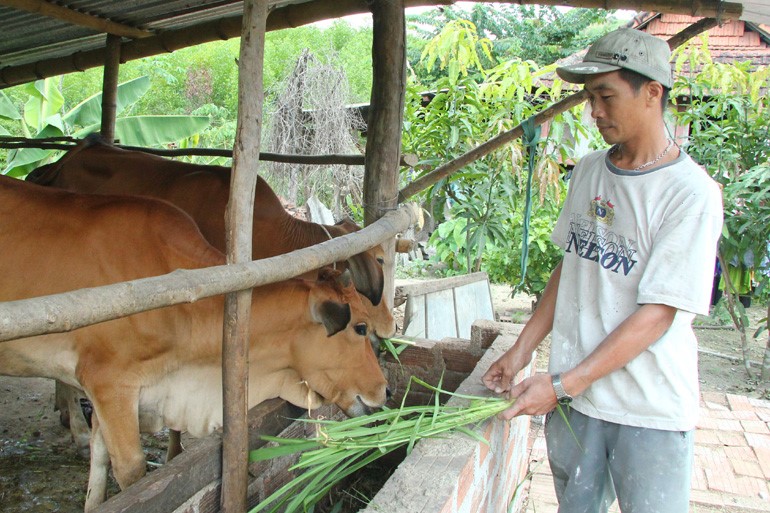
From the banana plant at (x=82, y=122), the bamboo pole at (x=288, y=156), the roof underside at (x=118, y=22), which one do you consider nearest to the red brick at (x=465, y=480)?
the bamboo pole at (x=288, y=156)

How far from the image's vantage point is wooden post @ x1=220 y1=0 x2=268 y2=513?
79.4 inches

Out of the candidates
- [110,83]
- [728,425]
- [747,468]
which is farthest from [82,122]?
[747,468]

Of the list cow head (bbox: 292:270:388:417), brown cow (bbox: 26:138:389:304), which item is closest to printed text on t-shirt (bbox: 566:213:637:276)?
cow head (bbox: 292:270:388:417)

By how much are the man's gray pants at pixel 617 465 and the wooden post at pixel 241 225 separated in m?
1.11

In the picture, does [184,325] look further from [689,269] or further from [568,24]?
[568,24]

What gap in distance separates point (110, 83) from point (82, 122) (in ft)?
17.5

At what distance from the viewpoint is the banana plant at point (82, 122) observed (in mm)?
8914

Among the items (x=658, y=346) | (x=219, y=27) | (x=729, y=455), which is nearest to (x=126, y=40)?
(x=219, y=27)

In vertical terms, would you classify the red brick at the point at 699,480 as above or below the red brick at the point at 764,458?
below

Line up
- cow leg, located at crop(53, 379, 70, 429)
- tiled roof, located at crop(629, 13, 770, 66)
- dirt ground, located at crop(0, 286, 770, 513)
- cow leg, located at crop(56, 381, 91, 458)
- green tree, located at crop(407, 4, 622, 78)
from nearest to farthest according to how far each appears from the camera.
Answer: dirt ground, located at crop(0, 286, 770, 513) → cow leg, located at crop(56, 381, 91, 458) → cow leg, located at crop(53, 379, 70, 429) → tiled roof, located at crop(629, 13, 770, 66) → green tree, located at crop(407, 4, 622, 78)

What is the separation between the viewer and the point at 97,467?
8.94ft

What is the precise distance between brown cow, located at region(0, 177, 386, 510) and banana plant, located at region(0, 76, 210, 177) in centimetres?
680

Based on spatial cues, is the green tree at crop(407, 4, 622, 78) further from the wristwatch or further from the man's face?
the wristwatch

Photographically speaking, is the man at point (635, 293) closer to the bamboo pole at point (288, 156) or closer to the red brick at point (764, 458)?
the bamboo pole at point (288, 156)
